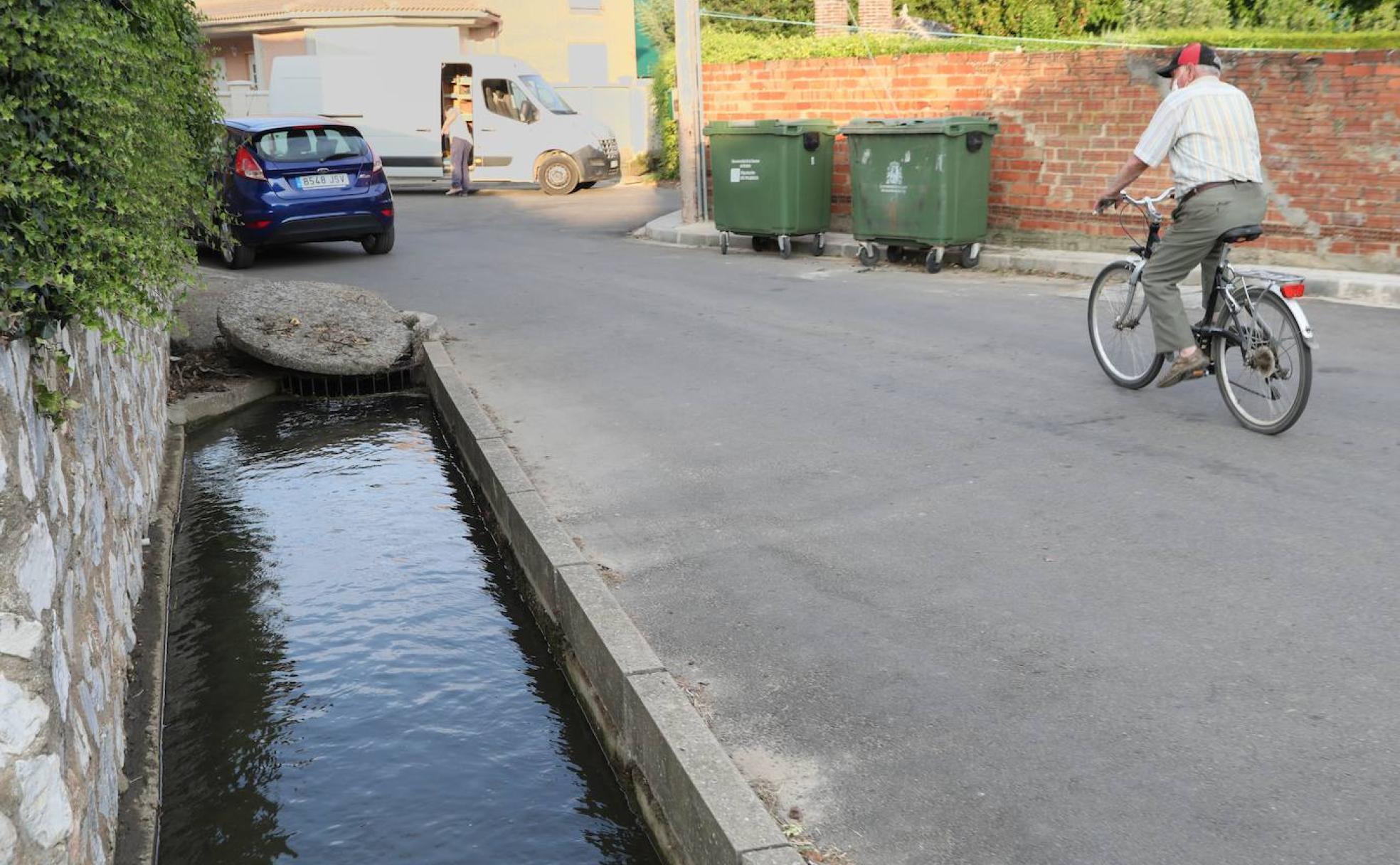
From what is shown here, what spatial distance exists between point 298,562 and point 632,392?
2776 mm

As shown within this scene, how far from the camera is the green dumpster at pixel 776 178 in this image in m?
15.9

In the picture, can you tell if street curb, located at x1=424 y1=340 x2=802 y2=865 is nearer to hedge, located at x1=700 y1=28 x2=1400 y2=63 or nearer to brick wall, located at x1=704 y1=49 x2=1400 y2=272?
brick wall, located at x1=704 y1=49 x2=1400 y2=272

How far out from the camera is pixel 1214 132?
726 cm

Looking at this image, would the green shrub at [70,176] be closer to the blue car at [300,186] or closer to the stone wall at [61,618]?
the stone wall at [61,618]

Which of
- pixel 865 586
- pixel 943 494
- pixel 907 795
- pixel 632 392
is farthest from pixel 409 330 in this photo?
pixel 907 795

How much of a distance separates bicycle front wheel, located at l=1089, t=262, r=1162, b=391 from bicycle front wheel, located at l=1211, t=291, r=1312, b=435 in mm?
636

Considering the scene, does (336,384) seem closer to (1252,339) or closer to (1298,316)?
(1252,339)

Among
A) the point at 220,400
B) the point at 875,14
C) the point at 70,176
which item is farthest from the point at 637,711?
the point at 875,14

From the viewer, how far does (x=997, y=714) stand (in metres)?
4.26

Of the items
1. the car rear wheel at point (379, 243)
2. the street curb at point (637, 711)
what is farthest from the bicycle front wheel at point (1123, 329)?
the car rear wheel at point (379, 243)

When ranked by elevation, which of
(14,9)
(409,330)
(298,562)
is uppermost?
(14,9)

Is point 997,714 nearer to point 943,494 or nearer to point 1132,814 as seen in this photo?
point 1132,814

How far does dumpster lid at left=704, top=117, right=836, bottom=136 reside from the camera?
15.9m

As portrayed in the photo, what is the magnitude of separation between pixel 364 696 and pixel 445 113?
2366 cm
